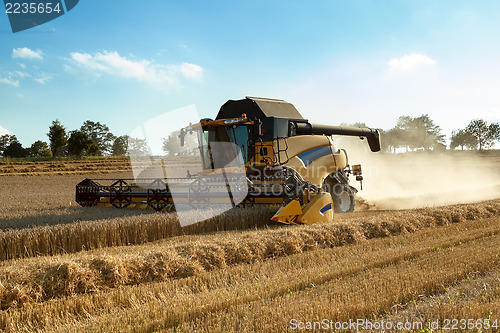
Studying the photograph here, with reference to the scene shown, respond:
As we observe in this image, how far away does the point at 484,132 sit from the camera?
6481 centimetres

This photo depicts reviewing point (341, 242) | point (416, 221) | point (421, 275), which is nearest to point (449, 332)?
point (421, 275)

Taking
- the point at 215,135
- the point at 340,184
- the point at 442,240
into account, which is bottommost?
the point at 442,240

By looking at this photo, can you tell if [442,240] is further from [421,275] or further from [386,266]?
[421,275]

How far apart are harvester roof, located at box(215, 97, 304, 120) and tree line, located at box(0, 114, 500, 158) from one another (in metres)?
36.7

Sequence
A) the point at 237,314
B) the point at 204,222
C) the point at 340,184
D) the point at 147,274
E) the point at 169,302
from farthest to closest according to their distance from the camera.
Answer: the point at 340,184 → the point at 204,222 → the point at 147,274 → the point at 169,302 → the point at 237,314

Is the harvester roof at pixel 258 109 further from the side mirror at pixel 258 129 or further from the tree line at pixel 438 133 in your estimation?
the tree line at pixel 438 133

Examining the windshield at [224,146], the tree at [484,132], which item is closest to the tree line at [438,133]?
the tree at [484,132]

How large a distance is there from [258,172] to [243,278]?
4.96 metres

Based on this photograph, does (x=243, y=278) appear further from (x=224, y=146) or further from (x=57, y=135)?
(x=57, y=135)

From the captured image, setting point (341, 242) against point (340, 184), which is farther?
point (340, 184)

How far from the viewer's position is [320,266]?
4926 millimetres

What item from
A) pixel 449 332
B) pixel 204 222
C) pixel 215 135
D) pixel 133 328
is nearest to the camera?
pixel 449 332

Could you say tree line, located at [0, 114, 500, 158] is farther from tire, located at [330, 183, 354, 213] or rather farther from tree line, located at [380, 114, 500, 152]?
tire, located at [330, 183, 354, 213]

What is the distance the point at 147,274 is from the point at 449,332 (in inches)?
127
